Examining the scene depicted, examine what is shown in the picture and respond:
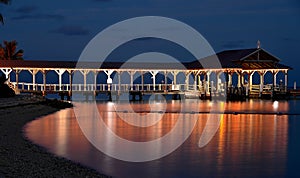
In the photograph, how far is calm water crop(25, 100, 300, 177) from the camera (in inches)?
514

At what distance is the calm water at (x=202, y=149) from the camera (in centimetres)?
1305

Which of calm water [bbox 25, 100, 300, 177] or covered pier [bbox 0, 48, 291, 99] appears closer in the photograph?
calm water [bbox 25, 100, 300, 177]

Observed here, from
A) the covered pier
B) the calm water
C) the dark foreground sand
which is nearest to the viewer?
the dark foreground sand

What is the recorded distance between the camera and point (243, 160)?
47.7ft

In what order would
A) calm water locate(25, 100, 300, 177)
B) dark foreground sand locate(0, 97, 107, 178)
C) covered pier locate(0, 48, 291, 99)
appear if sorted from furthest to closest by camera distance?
covered pier locate(0, 48, 291, 99) → calm water locate(25, 100, 300, 177) → dark foreground sand locate(0, 97, 107, 178)

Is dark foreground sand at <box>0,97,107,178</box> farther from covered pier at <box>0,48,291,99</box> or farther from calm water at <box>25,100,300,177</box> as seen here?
→ covered pier at <box>0,48,291,99</box>

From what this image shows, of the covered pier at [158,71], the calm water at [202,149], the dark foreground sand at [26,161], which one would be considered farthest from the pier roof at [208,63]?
the dark foreground sand at [26,161]

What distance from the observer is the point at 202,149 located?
16812mm

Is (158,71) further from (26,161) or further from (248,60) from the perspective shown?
(26,161)

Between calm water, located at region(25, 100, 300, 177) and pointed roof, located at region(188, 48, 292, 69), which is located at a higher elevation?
pointed roof, located at region(188, 48, 292, 69)

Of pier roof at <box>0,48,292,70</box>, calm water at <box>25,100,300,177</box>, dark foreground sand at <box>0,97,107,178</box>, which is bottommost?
calm water at <box>25,100,300,177</box>

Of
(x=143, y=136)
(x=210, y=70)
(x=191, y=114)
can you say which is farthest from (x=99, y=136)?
(x=210, y=70)

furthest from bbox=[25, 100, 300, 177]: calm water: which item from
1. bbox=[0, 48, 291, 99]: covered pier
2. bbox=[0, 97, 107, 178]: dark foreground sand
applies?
bbox=[0, 48, 291, 99]: covered pier

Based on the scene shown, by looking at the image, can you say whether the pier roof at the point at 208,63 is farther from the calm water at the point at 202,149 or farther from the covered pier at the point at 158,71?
the calm water at the point at 202,149
